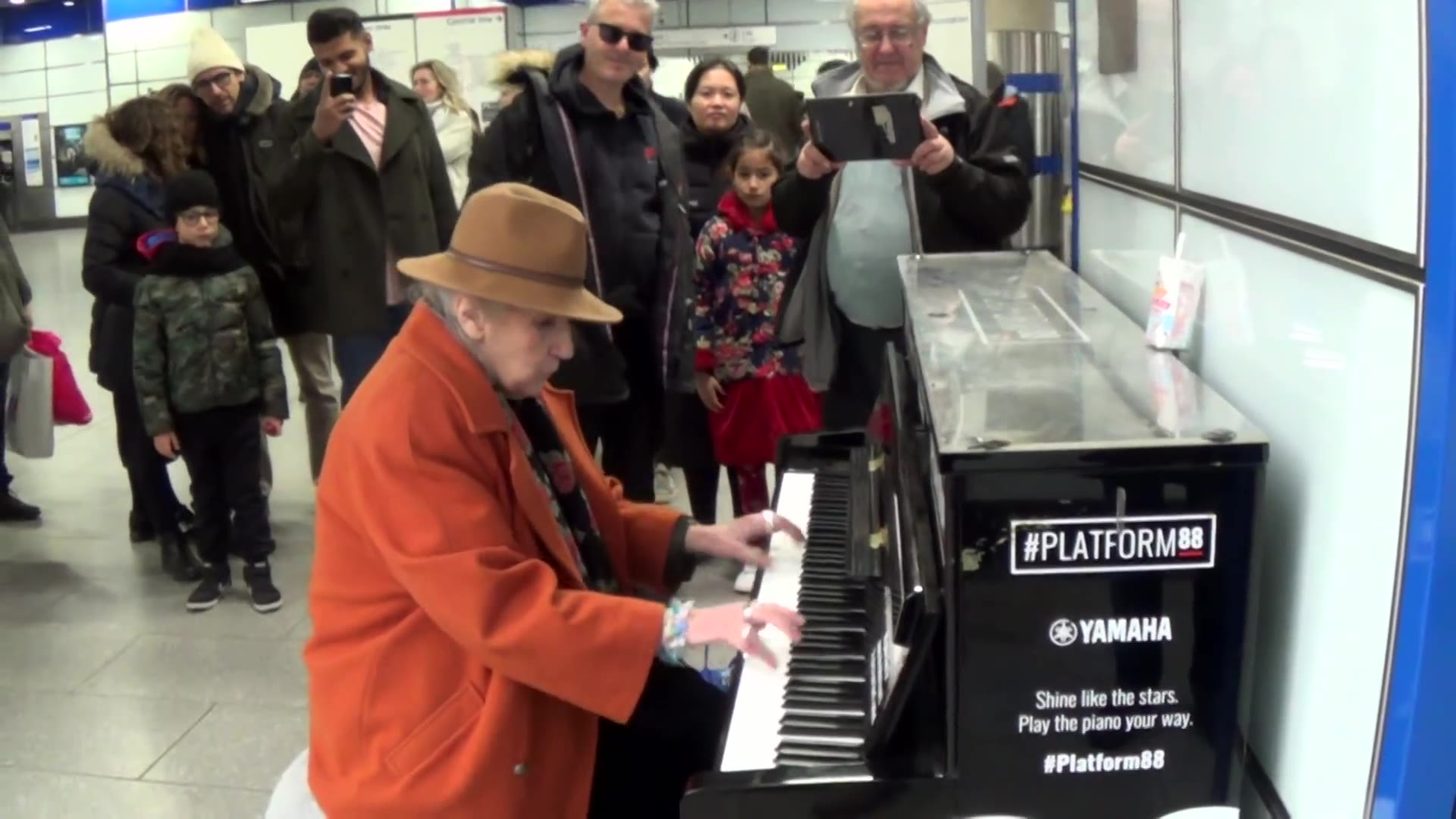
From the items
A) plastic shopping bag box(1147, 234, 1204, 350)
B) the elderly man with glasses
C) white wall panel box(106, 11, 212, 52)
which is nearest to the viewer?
plastic shopping bag box(1147, 234, 1204, 350)

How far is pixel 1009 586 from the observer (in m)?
1.13

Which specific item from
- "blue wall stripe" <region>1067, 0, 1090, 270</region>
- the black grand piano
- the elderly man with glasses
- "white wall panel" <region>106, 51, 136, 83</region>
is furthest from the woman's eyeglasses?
"white wall panel" <region>106, 51, 136, 83</region>

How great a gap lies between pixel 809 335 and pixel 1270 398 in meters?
1.53

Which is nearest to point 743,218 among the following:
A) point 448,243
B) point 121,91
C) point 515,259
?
point 448,243

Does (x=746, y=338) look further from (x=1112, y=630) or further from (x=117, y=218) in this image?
(x=1112, y=630)

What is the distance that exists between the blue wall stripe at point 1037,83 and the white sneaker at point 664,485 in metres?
2.06

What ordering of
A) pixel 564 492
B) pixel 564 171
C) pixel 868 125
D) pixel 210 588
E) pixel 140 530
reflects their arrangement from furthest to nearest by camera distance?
pixel 140 530 < pixel 210 588 < pixel 564 171 < pixel 868 125 < pixel 564 492

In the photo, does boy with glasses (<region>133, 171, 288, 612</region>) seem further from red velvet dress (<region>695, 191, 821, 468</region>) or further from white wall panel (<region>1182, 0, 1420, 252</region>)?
white wall panel (<region>1182, 0, 1420, 252</region>)

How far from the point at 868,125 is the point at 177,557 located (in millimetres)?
2853

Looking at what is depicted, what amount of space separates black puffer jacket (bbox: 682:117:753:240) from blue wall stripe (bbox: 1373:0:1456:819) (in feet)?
10.8

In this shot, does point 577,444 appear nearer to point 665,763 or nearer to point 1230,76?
point 665,763

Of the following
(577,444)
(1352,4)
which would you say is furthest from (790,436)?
(1352,4)

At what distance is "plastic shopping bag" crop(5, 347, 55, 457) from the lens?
4242 mm

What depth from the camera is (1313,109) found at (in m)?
1.06
